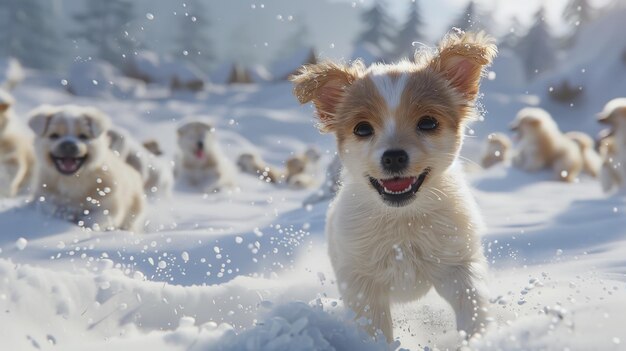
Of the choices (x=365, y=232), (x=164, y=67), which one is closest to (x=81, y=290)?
(x=365, y=232)

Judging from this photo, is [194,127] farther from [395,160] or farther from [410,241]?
[395,160]

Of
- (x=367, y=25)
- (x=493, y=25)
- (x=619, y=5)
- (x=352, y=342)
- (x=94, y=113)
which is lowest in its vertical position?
(x=352, y=342)

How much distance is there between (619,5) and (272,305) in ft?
76.4

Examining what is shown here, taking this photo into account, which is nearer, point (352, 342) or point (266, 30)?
point (352, 342)

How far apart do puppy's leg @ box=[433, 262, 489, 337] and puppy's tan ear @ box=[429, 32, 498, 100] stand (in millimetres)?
840

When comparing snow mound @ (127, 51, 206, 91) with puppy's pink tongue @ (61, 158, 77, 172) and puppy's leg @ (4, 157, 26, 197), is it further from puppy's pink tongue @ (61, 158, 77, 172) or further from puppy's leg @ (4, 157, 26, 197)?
puppy's pink tongue @ (61, 158, 77, 172)

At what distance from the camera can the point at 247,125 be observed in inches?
768

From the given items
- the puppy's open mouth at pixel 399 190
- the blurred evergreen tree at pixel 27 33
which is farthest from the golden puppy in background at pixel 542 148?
the blurred evergreen tree at pixel 27 33

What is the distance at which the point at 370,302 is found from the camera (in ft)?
10.2

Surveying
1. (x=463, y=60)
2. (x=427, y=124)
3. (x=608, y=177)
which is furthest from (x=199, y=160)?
(x=427, y=124)

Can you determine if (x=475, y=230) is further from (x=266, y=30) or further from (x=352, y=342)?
(x=266, y=30)

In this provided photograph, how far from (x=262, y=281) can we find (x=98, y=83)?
66.2 feet

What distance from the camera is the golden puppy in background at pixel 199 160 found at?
1035 centimetres

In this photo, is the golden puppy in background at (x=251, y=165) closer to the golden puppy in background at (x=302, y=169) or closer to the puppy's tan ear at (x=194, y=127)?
the golden puppy in background at (x=302, y=169)
